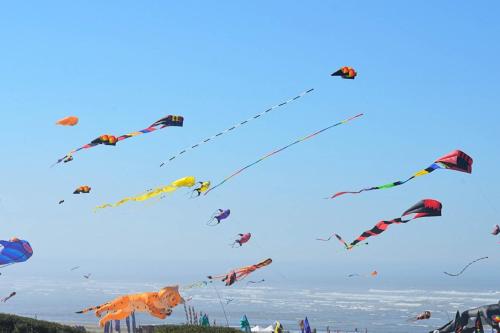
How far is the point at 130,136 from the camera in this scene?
21.2m

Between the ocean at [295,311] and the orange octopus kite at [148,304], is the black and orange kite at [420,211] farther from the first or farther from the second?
the ocean at [295,311]

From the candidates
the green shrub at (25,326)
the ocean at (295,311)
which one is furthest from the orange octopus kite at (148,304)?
the ocean at (295,311)

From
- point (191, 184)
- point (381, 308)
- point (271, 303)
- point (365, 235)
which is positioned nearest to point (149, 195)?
point (191, 184)

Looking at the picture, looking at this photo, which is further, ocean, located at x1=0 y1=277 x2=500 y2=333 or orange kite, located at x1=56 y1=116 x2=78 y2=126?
ocean, located at x1=0 y1=277 x2=500 y2=333

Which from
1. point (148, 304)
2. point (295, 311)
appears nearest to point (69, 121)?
point (148, 304)

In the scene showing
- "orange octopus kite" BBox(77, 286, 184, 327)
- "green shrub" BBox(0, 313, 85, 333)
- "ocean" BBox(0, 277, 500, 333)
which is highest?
"ocean" BBox(0, 277, 500, 333)

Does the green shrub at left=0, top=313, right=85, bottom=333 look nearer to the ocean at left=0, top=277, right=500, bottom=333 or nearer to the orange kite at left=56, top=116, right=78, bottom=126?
the orange kite at left=56, top=116, right=78, bottom=126

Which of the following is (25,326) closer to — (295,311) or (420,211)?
(420,211)

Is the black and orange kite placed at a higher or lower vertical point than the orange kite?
lower

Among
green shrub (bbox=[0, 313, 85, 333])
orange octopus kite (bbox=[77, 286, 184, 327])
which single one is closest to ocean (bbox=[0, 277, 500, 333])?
orange octopus kite (bbox=[77, 286, 184, 327])

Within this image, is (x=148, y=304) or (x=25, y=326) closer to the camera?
(x=25, y=326)

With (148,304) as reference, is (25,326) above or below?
below

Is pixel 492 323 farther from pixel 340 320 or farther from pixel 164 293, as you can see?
pixel 340 320

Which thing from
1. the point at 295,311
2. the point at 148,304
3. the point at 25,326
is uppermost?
the point at 295,311
